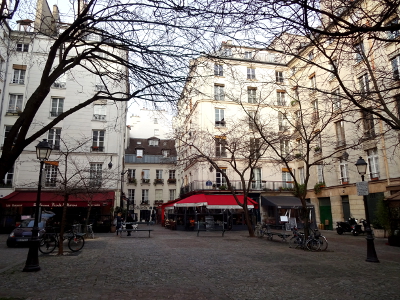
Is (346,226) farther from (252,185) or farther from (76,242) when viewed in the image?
(76,242)

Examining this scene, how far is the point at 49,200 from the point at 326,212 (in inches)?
887

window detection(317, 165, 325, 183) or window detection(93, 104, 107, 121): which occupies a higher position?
window detection(93, 104, 107, 121)

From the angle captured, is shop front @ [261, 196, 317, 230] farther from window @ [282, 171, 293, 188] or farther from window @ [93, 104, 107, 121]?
window @ [93, 104, 107, 121]

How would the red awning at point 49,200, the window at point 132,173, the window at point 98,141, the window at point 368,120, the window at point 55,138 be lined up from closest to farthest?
the window at point 368,120 → the red awning at point 49,200 → the window at point 55,138 → the window at point 98,141 → the window at point 132,173

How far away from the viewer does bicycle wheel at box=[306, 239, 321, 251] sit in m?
12.0

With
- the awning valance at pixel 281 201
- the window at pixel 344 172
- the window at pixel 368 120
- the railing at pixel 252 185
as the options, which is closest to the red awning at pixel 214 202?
the railing at pixel 252 185

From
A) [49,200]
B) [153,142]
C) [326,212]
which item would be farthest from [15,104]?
[153,142]

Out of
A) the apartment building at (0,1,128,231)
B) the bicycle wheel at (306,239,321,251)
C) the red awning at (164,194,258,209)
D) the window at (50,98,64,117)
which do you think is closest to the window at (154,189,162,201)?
the apartment building at (0,1,128,231)

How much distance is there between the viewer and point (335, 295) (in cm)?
559

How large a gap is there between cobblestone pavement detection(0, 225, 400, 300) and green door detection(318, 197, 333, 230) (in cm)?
1568

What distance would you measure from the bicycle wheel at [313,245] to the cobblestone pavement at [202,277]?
1430 mm

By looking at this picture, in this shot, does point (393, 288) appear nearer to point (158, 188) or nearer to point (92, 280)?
point (92, 280)

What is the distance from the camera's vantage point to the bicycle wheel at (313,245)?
11969 millimetres

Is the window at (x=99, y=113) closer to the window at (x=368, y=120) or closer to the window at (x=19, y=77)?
the window at (x=19, y=77)
